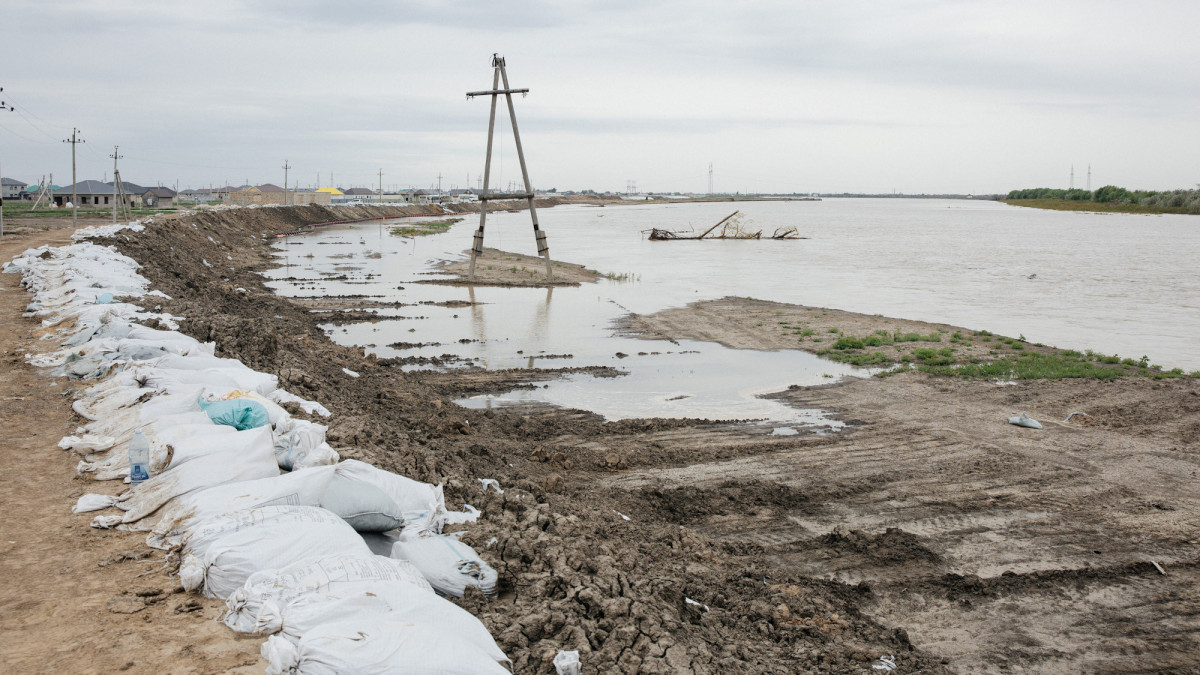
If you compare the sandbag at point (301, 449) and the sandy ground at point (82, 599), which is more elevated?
the sandbag at point (301, 449)

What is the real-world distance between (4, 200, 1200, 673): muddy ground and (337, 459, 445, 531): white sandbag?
15.1 inches

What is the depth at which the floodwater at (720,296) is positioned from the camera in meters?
12.6

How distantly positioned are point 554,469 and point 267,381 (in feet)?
9.67

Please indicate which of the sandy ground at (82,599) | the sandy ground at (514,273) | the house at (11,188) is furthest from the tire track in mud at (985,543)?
the house at (11,188)

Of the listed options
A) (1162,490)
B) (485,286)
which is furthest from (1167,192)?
(1162,490)

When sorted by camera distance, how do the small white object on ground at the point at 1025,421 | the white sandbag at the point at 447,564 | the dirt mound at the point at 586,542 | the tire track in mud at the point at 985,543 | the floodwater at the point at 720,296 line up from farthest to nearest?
1. the floodwater at the point at 720,296
2. the small white object on ground at the point at 1025,421
3. the tire track in mud at the point at 985,543
4. the white sandbag at the point at 447,564
5. the dirt mound at the point at 586,542

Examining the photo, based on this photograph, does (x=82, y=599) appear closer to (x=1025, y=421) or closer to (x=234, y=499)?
(x=234, y=499)

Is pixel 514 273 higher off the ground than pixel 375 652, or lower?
higher

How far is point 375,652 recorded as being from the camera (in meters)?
3.05

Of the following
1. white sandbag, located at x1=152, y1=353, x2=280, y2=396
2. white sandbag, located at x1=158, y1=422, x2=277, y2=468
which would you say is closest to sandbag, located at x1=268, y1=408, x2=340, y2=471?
white sandbag, located at x1=158, y1=422, x2=277, y2=468

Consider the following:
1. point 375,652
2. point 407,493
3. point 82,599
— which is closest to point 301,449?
point 407,493

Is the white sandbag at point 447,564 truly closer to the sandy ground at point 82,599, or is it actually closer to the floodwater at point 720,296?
the sandy ground at point 82,599

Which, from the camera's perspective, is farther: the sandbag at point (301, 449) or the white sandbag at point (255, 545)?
the sandbag at point (301, 449)

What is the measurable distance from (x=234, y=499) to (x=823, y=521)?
4754 mm
